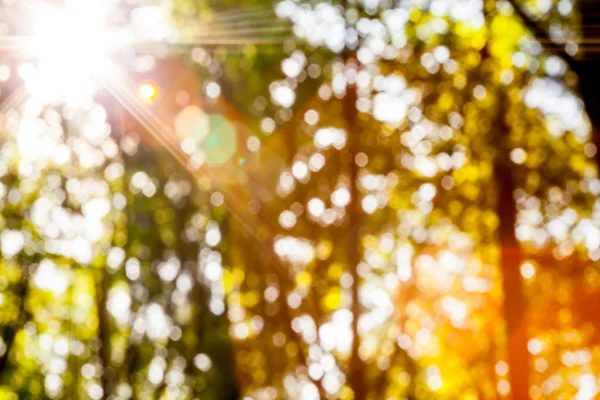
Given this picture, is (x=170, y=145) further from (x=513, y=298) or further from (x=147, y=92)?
(x=513, y=298)

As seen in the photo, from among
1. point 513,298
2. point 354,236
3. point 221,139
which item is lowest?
point 354,236

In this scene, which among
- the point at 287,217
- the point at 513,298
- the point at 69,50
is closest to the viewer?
the point at 513,298

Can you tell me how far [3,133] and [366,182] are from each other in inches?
207

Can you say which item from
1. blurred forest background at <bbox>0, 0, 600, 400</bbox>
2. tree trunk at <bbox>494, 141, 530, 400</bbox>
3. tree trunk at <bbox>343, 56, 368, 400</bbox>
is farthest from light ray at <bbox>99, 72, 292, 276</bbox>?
tree trunk at <bbox>494, 141, 530, 400</bbox>

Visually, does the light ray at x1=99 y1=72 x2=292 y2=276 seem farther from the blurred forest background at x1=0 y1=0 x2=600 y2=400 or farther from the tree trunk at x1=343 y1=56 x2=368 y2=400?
the tree trunk at x1=343 y1=56 x2=368 y2=400

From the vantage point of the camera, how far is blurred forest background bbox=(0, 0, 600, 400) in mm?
8367

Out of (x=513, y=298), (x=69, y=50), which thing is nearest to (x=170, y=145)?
(x=69, y=50)

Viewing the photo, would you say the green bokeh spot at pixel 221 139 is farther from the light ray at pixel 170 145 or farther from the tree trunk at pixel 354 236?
the tree trunk at pixel 354 236

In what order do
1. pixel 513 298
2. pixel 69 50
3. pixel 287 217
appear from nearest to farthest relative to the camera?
pixel 513 298
pixel 69 50
pixel 287 217

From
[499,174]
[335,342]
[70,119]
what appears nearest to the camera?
[499,174]

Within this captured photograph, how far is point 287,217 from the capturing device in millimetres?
9164

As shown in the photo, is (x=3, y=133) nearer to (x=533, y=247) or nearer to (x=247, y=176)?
(x=247, y=176)

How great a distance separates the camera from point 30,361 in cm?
968

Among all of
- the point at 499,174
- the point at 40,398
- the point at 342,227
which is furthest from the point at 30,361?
the point at 499,174
